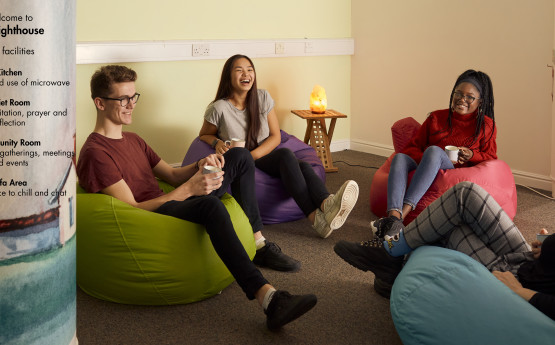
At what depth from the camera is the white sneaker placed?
11.0ft

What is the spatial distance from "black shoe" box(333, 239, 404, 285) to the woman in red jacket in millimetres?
838

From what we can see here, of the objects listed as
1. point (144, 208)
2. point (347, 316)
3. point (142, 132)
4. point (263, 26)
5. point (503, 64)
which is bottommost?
point (347, 316)

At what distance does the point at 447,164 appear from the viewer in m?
3.61

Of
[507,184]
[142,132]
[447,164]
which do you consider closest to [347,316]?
[447,164]

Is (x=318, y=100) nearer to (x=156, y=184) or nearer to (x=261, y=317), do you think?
(x=156, y=184)

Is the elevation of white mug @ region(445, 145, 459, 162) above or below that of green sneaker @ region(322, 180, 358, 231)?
above

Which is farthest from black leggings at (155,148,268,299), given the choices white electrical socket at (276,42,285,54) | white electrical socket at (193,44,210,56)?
white electrical socket at (276,42,285,54)

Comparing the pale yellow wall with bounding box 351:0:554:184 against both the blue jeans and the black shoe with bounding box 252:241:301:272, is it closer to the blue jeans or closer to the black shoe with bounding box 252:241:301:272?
the blue jeans

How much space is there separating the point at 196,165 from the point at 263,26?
224cm

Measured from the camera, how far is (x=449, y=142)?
3779 millimetres

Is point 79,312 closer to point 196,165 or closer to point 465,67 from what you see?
point 196,165

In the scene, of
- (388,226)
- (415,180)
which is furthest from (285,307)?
(415,180)

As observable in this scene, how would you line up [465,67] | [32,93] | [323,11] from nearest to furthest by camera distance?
[32,93]
[465,67]
[323,11]

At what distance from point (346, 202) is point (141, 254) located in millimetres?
1148
